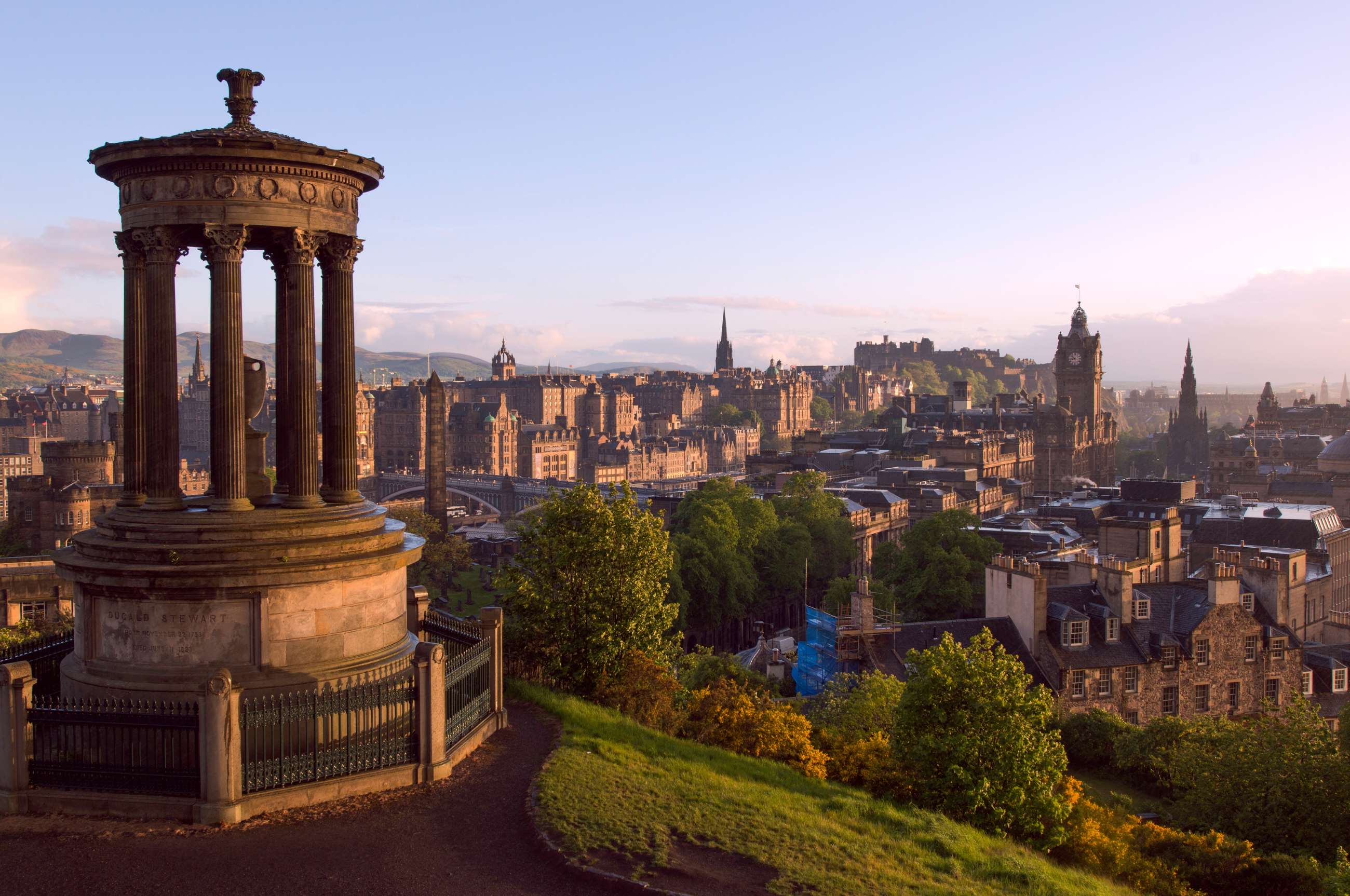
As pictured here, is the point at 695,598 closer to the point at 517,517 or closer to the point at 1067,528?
the point at 1067,528

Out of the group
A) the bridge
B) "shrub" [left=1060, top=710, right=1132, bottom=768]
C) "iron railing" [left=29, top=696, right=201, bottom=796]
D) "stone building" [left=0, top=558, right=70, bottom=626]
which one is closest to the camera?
"iron railing" [left=29, top=696, right=201, bottom=796]

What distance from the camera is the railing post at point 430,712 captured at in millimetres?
16734

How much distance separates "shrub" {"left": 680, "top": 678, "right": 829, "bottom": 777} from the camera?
22188 mm

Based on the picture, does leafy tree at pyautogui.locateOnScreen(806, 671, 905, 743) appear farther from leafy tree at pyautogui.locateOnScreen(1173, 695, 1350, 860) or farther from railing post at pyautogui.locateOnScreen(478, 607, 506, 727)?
railing post at pyautogui.locateOnScreen(478, 607, 506, 727)

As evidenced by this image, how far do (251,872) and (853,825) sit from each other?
862 centimetres

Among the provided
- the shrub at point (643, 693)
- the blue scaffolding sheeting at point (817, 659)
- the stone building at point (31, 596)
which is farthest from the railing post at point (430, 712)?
the stone building at point (31, 596)

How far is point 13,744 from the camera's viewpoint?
15.2 metres

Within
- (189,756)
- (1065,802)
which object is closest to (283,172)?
(189,756)

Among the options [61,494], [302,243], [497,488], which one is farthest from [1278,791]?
[497,488]

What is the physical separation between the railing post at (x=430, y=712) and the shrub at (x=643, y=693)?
18.8ft

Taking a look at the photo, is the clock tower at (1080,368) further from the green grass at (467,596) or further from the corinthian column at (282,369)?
the corinthian column at (282,369)

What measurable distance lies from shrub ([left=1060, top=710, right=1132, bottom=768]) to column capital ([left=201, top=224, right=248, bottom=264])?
28.0m

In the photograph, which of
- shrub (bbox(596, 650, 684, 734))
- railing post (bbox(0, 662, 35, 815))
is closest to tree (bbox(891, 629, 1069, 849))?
shrub (bbox(596, 650, 684, 734))

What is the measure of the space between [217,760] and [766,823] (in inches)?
292
